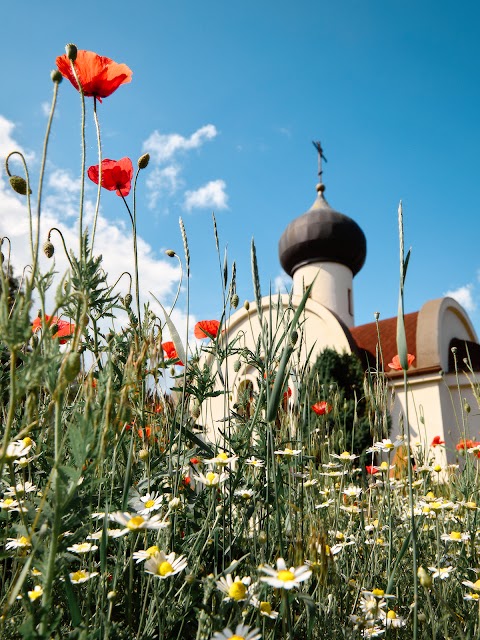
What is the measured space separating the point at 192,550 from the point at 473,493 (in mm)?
1504

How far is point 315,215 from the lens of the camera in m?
16.7

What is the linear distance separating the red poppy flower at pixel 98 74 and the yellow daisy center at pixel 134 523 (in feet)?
3.84

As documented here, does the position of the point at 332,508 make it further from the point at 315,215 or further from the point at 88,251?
the point at 315,215

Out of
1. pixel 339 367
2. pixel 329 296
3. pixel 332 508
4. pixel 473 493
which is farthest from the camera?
pixel 329 296

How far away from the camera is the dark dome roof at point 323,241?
16141 millimetres

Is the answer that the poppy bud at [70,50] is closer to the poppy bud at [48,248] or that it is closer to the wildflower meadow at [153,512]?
the wildflower meadow at [153,512]

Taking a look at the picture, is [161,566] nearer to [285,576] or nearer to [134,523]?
[134,523]

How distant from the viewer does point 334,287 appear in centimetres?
1570

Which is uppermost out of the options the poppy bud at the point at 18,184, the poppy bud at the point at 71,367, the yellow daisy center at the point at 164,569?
the poppy bud at the point at 18,184

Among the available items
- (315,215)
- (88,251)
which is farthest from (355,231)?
(88,251)

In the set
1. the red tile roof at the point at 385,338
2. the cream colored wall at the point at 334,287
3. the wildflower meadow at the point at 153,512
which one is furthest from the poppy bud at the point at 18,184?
the cream colored wall at the point at 334,287

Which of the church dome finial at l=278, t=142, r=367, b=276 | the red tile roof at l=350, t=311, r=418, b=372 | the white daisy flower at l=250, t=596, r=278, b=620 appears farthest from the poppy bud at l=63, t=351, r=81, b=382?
the church dome finial at l=278, t=142, r=367, b=276

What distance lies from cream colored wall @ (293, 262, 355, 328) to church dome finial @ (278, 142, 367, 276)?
1.04 feet

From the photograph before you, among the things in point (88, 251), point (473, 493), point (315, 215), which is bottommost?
point (473, 493)
